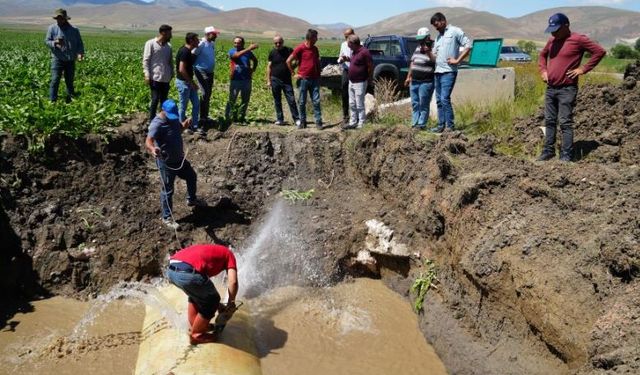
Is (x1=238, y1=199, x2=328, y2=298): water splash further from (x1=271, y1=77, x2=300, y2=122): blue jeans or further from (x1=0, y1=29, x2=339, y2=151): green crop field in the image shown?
(x1=0, y1=29, x2=339, y2=151): green crop field

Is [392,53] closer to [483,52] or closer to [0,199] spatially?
[483,52]

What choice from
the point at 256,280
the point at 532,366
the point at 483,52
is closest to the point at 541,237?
the point at 532,366

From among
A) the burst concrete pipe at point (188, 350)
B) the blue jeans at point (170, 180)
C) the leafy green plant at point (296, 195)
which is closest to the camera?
the burst concrete pipe at point (188, 350)

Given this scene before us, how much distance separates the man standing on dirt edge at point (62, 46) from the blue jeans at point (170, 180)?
3.68 metres

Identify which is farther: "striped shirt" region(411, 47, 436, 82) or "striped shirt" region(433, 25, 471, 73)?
"striped shirt" region(411, 47, 436, 82)

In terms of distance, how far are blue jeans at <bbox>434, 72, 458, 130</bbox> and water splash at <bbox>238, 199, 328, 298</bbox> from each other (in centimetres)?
294

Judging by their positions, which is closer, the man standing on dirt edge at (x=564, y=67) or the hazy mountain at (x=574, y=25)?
the man standing on dirt edge at (x=564, y=67)

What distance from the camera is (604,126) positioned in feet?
24.7

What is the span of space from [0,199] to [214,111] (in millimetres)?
4855

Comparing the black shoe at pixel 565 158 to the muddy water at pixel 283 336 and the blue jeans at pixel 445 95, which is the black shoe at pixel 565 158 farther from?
the muddy water at pixel 283 336

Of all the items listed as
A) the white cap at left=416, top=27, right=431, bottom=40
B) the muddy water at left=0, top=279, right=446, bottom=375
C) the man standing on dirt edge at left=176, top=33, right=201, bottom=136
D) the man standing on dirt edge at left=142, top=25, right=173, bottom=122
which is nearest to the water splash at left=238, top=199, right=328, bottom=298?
the muddy water at left=0, top=279, right=446, bottom=375

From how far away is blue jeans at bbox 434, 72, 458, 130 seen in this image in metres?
8.00

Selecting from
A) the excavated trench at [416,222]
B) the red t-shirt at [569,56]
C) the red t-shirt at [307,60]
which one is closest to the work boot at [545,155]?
the excavated trench at [416,222]

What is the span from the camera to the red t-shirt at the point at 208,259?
195 inches
